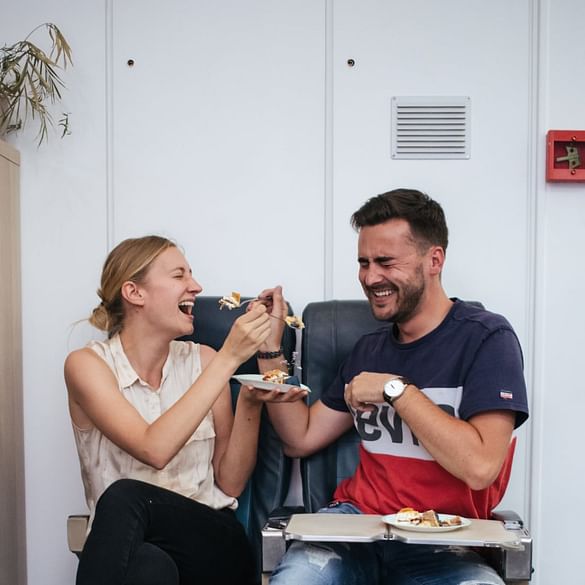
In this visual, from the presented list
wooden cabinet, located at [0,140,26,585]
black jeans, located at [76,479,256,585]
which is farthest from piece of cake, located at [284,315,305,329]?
wooden cabinet, located at [0,140,26,585]

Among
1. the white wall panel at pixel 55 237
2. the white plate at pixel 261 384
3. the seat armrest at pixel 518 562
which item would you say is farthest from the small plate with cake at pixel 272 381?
the white wall panel at pixel 55 237

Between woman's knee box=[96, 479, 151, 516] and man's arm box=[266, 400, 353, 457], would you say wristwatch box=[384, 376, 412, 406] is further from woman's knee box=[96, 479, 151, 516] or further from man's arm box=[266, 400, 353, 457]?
woman's knee box=[96, 479, 151, 516]

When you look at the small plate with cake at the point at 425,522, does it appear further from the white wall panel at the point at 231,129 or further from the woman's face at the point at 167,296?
the white wall panel at the point at 231,129

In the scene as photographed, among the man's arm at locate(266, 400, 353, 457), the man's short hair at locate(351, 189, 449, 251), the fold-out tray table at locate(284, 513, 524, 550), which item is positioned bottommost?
the fold-out tray table at locate(284, 513, 524, 550)

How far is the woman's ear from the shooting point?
1978 millimetres

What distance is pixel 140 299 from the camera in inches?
78.0

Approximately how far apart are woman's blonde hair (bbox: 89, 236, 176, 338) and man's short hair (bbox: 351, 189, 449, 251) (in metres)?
0.55

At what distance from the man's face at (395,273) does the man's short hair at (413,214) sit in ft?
0.06

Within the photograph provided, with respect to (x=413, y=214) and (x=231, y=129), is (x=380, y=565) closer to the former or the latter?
(x=413, y=214)

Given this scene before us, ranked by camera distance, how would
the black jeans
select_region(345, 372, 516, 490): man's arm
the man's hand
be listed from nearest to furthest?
the black jeans → select_region(345, 372, 516, 490): man's arm → the man's hand

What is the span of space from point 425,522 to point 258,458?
2.38 ft

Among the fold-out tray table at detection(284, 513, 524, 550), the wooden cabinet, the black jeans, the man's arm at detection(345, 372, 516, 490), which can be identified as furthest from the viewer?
the wooden cabinet

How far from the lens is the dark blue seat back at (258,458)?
→ 2.09 metres

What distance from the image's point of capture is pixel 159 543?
1.70m
